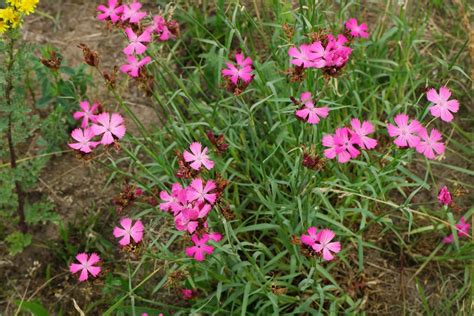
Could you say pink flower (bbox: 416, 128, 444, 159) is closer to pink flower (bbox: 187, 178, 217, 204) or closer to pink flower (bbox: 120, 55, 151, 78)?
pink flower (bbox: 187, 178, 217, 204)

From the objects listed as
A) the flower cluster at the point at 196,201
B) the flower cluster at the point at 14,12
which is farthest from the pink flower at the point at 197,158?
the flower cluster at the point at 14,12

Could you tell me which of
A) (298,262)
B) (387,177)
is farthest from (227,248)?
(387,177)

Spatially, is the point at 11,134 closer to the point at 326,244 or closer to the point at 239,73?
the point at 239,73

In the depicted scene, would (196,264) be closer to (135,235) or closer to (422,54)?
(135,235)

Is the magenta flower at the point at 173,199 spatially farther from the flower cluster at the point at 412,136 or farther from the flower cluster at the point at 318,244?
the flower cluster at the point at 412,136

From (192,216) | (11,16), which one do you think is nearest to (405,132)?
(192,216)

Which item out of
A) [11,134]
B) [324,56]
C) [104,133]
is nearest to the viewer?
[324,56]
